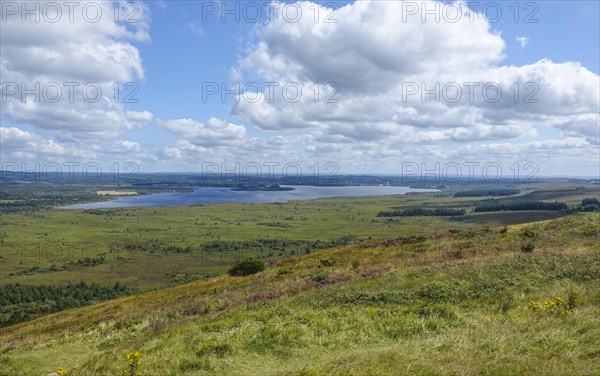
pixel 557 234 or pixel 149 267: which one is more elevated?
pixel 557 234

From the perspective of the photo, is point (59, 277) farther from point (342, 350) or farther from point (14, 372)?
point (342, 350)

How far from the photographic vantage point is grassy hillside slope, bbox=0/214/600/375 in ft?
34.0

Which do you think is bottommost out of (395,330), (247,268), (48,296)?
(48,296)

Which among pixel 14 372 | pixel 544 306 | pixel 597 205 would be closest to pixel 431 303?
pixel 544 306

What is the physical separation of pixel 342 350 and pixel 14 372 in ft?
42.1

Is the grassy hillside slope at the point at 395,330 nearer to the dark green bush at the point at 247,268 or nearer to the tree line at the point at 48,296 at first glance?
the dark green bush at the point at 247,268

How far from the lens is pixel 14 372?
15.7 m

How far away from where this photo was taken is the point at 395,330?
14.5m

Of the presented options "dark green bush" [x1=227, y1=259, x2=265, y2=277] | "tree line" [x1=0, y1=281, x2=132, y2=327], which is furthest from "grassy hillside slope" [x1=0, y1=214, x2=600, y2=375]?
"tree line" [x1=0, y1=281, x2=132, y2=327]

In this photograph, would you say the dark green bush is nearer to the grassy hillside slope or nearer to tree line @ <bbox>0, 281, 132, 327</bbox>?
the grassy hillside slope

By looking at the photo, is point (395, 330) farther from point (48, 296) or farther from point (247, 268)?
point (48, 296)

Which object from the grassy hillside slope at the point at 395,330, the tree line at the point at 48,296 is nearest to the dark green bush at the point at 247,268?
the grassy hillside slope at the point at 395,330

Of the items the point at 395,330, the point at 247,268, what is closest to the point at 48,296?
the point at 247,268

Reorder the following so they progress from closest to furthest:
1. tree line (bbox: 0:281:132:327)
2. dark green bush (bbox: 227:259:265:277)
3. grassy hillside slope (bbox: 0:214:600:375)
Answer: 1. grassy hillside slope (bbox: 0:214:600:375)
2. dark green bush (bbox: 227:259:265:277)
3. tree line (bbox: 0:281:132:327)
